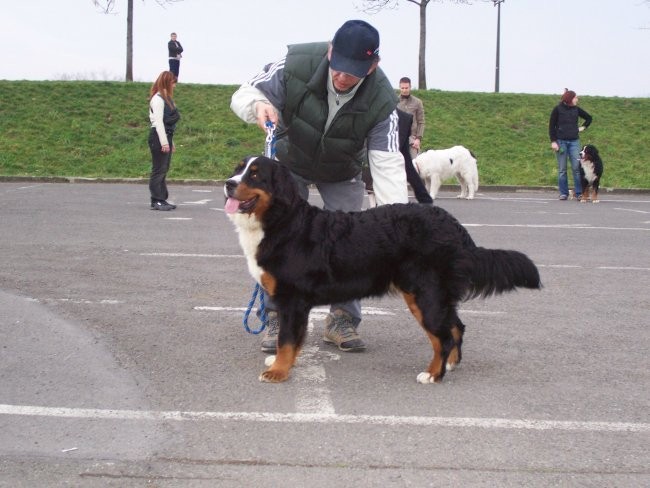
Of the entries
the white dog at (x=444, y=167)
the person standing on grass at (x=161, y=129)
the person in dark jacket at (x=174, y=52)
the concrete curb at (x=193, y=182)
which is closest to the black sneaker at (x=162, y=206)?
the person standing on grass at (x=161, y=129)

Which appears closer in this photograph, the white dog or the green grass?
the white dog

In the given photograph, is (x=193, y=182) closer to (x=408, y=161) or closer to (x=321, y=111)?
(x=408, y=161)

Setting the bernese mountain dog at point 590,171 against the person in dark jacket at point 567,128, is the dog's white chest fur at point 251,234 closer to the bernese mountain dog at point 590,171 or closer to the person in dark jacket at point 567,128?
the person in dark jacket at point 567,128

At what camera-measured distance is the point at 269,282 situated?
183 inches

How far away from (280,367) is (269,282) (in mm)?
486

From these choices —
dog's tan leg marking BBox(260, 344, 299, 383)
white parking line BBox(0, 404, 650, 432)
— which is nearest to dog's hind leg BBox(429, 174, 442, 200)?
dog's tan leg marking BBox(260, 344, 299, 383)

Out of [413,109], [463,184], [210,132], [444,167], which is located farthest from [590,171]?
[210,132]

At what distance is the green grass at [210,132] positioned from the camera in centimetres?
2158

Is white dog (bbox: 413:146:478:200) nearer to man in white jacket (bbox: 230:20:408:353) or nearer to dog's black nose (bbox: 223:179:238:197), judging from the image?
man in white jacket (bbox: 230:20:408:353)

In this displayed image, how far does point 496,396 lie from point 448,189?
1627 centimetres

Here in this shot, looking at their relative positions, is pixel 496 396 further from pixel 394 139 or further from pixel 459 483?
pixel 394 139

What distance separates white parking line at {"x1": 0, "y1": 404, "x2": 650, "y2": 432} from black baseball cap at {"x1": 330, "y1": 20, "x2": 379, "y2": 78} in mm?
1961

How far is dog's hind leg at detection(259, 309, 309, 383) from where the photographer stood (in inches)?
180

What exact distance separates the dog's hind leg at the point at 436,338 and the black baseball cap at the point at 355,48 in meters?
1.35
